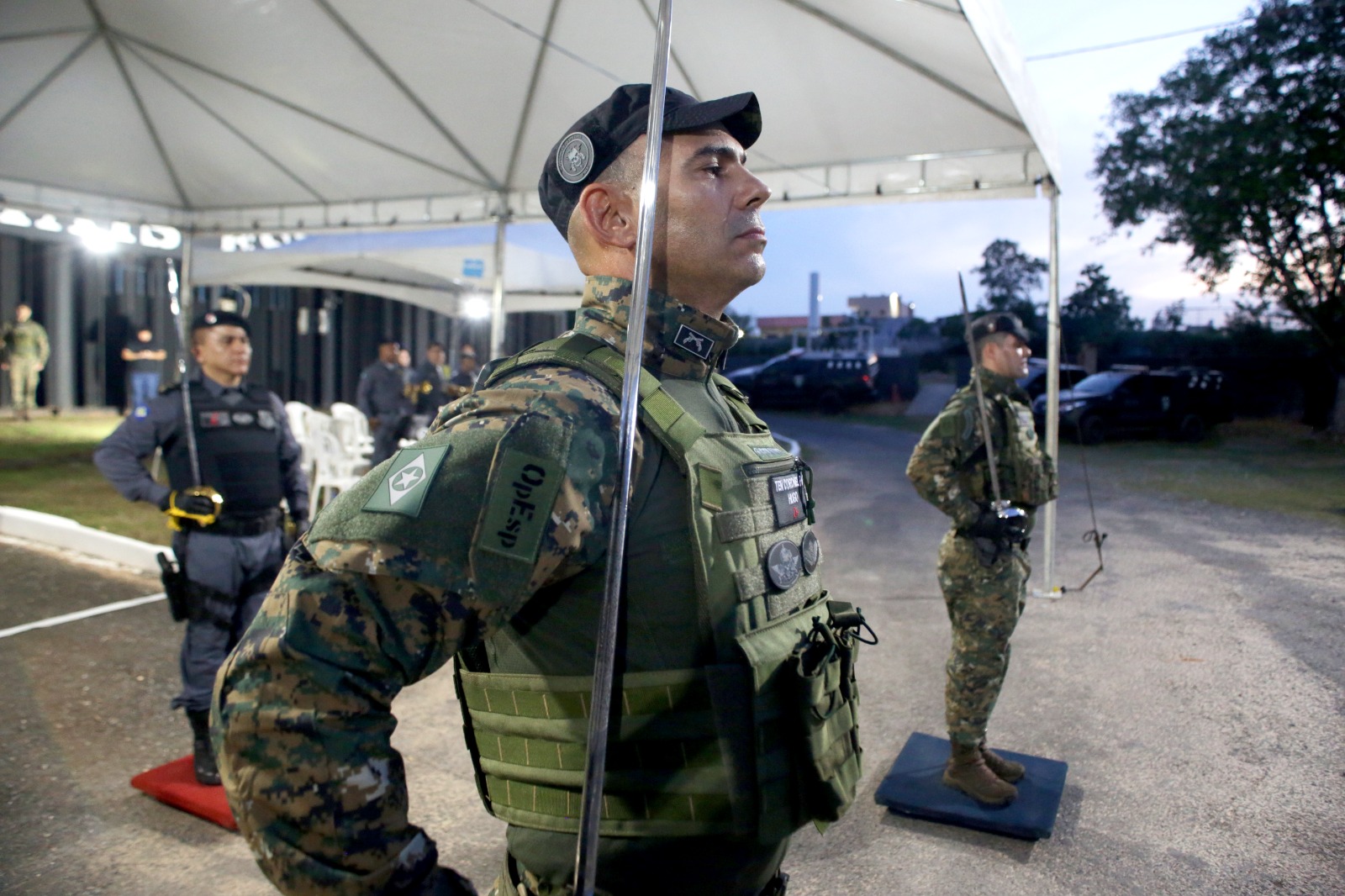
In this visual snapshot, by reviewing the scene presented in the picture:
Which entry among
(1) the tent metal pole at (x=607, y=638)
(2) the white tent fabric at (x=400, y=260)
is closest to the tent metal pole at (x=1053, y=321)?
(1) the tent metal pole at (x=607, y=638)

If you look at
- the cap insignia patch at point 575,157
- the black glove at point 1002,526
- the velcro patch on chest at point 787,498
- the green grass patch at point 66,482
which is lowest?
the green grass patch at point 66,482

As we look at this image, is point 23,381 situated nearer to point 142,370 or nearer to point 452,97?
point 142,370

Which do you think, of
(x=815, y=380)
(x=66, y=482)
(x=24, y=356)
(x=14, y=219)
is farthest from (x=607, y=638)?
(x=815, y=380)

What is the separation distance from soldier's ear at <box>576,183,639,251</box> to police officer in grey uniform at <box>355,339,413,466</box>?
9.65 meters

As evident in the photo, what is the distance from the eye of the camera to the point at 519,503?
1.01 metres

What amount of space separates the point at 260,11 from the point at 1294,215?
5974 mm

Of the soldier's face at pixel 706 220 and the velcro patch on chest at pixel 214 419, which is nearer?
the soldier's face at pixel 706 220

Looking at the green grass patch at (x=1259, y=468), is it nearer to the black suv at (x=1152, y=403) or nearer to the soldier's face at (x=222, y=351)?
the black suv at (x=1152, y=403)

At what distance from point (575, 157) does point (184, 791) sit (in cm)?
311

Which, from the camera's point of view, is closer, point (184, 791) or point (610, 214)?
point (610, 214)

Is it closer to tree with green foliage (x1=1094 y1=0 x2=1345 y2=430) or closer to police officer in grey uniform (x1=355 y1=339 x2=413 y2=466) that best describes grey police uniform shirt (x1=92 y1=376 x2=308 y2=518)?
tree with green foliage (x1=1094 y1=0 x2=1345 y2=430)

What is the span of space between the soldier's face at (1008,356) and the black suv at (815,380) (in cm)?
1849

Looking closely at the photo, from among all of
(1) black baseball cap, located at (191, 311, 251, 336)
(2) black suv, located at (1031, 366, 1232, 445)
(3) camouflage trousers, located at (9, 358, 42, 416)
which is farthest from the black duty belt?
(3) camouflage trousers, located at (9, 358, 42, 416)

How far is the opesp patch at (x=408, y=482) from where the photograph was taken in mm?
983
